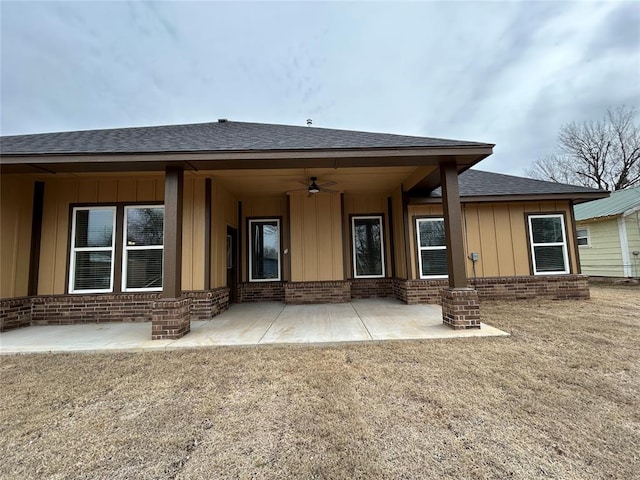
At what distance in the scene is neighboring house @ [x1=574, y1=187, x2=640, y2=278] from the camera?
10.7 m

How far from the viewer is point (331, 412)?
232 cm

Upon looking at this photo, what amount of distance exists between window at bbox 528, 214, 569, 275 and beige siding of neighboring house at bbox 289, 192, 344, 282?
4979 millimetres

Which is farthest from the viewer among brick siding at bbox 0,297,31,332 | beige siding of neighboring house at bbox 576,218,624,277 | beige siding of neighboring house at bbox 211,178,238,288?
beige siding of neighboring house at bbox 576,218,624,277

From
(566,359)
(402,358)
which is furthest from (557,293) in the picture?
(402,358)

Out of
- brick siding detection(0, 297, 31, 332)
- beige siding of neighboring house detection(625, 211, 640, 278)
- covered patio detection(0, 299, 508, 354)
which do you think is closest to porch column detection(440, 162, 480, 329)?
covered patio detection(0, 299, 508, 354)

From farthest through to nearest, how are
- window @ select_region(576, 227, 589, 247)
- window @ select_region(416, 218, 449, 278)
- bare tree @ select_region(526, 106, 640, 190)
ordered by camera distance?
1. bare tree @ select_region(526, 106, 640, 190)
2. window @ select_region(576, 227, 589, 247)
3. window @ select_region(416, 218, 449, 278)

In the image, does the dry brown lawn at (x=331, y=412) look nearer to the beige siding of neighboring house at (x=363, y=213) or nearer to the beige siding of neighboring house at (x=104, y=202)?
the beige siding of neighboring house at (x=104, y=202)

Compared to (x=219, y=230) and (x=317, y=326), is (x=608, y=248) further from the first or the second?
(x=219, y=230)

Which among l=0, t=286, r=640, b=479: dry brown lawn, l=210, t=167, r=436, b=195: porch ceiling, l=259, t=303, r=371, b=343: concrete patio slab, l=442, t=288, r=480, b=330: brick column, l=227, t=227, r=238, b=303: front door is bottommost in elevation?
l=0, t=286, r=640, b=479: dry brown lawn

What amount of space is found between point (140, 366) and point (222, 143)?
350cm

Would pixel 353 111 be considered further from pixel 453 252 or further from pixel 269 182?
pixel 453 252

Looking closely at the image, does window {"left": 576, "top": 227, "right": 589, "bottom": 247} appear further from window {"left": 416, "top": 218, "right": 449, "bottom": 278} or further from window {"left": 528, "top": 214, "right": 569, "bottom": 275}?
window {"left": 416, "top": 218, "right": 449, "bottom": 278}

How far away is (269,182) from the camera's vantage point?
6.89 metres

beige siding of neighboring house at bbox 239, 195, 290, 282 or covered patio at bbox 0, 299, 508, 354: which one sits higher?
beige siding of neighboring house at bbox 239, 195, 290, 282
